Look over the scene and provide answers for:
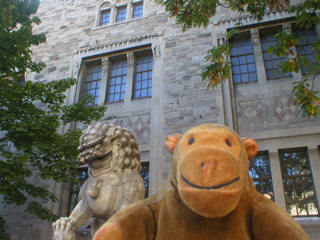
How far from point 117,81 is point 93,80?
127cm

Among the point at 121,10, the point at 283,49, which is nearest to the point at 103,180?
the point at 283,49

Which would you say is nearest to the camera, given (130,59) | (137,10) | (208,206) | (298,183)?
(208,206)

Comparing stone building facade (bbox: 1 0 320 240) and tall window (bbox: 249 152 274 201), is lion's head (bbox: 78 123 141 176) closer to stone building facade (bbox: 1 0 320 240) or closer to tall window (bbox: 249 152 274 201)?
stone building facade (bbox: 1 0 320 240)

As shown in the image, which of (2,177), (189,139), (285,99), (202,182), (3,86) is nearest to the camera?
(202,182)

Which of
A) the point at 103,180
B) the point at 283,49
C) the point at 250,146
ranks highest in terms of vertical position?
the point at 283,49

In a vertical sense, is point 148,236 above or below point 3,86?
below

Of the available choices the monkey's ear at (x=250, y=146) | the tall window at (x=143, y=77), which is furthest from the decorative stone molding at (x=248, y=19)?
the monkey's ear at (x=250, y=146)

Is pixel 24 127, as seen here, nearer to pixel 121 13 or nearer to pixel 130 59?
pixel 130 59

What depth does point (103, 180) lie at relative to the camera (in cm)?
261

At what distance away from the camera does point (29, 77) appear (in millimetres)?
12523

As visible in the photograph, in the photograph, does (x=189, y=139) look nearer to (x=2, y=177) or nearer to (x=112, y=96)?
(x=2, y=177)

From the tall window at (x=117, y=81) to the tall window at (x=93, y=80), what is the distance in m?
0.62

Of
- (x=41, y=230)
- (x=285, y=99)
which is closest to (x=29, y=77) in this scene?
(x=41, y=230)

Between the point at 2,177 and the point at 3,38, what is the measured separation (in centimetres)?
372
